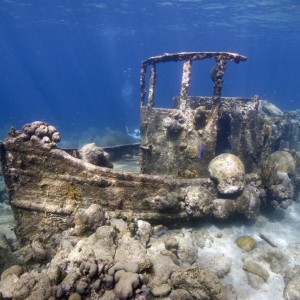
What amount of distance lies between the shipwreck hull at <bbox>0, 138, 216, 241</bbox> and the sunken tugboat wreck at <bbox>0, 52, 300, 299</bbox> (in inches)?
0.8

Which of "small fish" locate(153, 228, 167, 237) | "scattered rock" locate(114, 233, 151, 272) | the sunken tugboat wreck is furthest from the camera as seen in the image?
"small fish" locate(153, 228, 167, 237)

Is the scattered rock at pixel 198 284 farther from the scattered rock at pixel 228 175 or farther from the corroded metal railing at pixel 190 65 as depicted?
the corroded metal railing at pixel 190 65

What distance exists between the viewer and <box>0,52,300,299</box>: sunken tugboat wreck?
6.32 m

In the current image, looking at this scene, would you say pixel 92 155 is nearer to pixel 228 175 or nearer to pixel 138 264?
pixel 138 264

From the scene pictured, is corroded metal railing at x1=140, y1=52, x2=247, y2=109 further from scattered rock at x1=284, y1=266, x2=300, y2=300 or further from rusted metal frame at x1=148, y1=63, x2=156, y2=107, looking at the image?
scattered rock at x1=284, y1=266, x2=300, y2=300

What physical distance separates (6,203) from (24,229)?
15.9 ft

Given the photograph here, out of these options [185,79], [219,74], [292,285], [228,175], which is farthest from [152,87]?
[292,285]

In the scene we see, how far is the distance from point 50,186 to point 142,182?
208 cm

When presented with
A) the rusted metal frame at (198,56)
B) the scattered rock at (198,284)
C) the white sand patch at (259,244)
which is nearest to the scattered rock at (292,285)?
the white sand patch at (259,244)

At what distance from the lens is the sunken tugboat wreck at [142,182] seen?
632cm

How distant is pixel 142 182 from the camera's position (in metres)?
6.73

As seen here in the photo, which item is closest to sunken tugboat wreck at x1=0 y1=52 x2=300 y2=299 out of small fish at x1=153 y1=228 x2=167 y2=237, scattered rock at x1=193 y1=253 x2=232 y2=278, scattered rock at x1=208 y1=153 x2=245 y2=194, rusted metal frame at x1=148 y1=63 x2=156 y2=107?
scattered rock at x1=208 y1=153 x2=245 y2=194

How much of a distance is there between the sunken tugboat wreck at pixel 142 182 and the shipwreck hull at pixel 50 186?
0.02m

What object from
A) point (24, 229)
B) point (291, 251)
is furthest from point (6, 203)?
point (291, 251)
